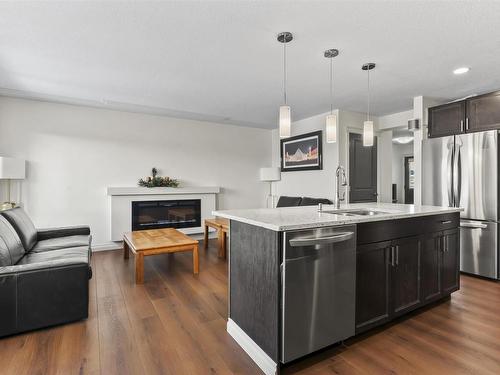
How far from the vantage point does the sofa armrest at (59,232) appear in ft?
11.7

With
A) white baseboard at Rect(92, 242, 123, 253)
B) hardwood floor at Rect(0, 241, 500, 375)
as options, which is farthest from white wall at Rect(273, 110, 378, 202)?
white baseboard at Rect(92, 242, 123, 253)

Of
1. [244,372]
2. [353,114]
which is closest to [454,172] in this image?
[353,114]

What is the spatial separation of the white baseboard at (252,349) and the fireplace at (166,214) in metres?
3.41

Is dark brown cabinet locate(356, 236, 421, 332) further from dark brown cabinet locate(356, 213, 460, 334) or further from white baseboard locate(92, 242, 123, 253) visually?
white baseboard locate(92, 242, 123, 253)

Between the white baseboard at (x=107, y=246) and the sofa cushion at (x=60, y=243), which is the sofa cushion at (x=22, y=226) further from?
the white baseboard at (x=107, y=246)

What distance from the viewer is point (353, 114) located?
498 cm

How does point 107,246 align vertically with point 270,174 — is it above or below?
below

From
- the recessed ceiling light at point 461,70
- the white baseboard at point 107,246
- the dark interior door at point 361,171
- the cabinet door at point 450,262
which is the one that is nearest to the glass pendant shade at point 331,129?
the cabinet door at point 450,262

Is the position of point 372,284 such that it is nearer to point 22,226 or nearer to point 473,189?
point 473,189

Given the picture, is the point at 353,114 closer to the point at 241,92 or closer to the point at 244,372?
the point at 241,92

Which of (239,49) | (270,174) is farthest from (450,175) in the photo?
(270,174)

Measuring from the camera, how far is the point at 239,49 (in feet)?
8.67

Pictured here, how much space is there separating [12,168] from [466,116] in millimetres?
6139

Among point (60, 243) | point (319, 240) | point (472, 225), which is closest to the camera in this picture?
point (319, 240)
